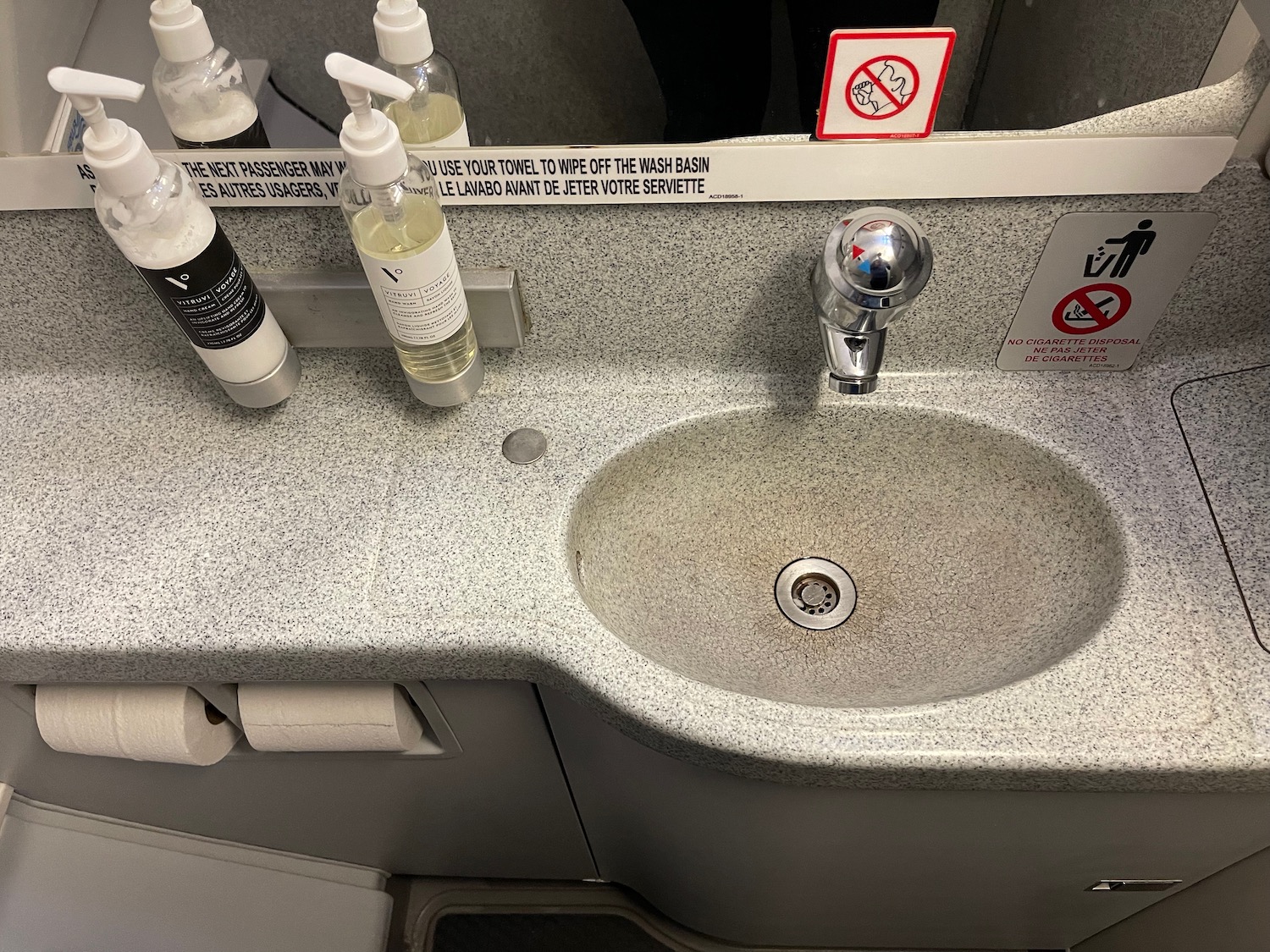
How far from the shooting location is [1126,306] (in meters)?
0.63

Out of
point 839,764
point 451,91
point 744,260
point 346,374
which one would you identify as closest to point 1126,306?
point 744,260

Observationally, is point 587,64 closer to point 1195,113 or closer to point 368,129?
point 368,129

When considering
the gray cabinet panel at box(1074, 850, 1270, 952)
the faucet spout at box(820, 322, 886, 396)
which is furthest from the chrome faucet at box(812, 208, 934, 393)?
the gray cabinet panel at box(1074, 850, 1270, 952)

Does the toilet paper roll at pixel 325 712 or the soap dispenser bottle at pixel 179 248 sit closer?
the soap dispenser bottle at pixel 179 248

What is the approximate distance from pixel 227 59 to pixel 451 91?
14cm

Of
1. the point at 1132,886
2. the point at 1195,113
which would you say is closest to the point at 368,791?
the point at 1132,886

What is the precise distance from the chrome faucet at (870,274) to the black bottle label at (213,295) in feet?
1.28

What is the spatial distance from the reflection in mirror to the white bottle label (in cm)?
9

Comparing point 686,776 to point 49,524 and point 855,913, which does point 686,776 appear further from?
point 49,524

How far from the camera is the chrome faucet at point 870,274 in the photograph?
0.50m

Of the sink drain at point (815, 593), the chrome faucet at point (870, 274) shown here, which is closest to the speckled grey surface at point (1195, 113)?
the chrome faucet at point (870, 274)

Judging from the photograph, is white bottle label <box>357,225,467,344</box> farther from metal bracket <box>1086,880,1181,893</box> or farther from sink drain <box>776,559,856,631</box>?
metal bracket <box>1086,880,1181,893</box>

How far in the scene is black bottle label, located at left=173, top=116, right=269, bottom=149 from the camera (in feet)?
1.83

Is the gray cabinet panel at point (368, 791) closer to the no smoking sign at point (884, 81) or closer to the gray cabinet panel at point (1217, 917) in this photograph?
the no smoking sign at point (884, 81)
